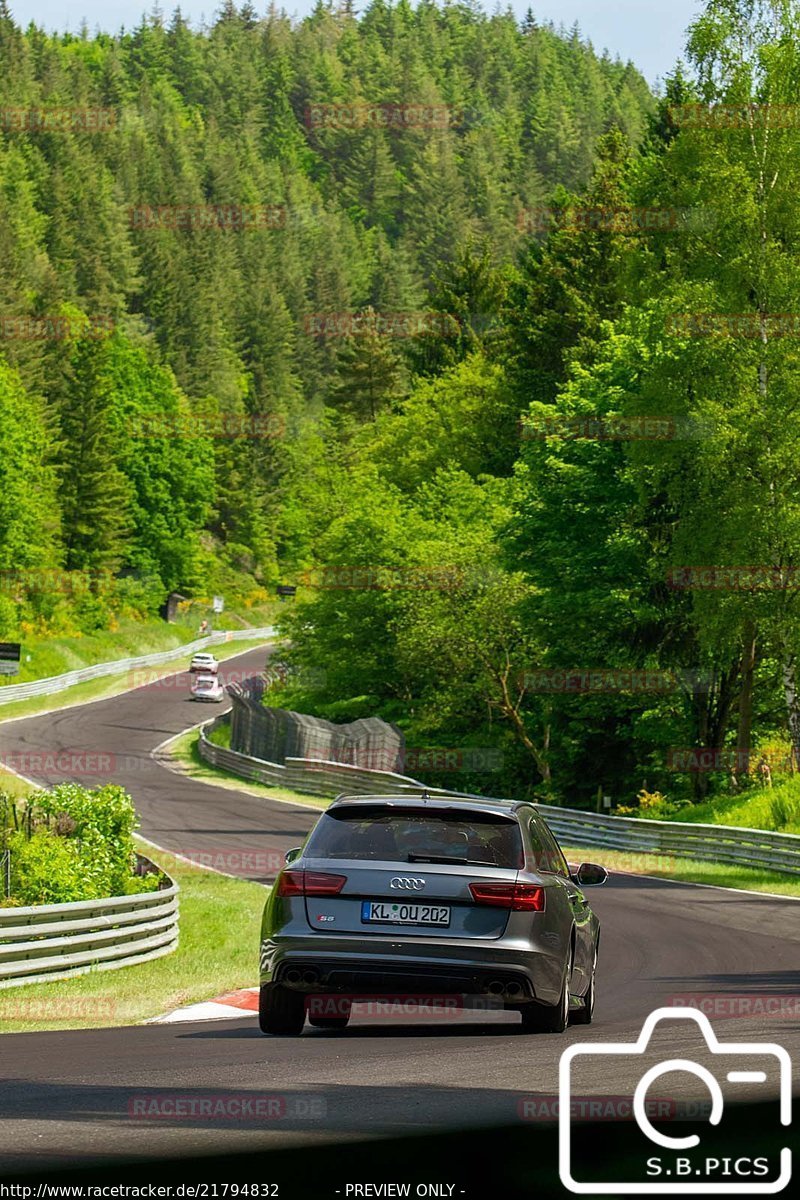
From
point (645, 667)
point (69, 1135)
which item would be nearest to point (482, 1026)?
point (69, 1135)

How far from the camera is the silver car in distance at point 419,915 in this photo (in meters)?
10.4

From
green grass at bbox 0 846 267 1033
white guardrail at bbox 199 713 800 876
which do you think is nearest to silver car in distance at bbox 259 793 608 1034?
green grass at bbox 0 846 267 1033

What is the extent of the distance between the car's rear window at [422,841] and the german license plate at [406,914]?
285 mm

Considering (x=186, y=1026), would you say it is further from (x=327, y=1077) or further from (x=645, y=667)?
(x=645, y=667)

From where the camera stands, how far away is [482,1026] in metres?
12.2
